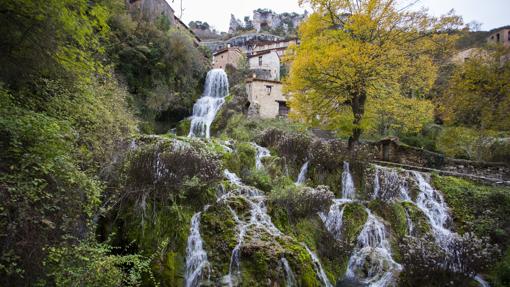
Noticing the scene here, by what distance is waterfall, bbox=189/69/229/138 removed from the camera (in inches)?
807

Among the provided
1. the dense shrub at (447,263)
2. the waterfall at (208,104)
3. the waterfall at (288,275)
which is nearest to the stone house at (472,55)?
the dense shrub at (447,263)

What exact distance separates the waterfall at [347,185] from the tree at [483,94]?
476 centimetres

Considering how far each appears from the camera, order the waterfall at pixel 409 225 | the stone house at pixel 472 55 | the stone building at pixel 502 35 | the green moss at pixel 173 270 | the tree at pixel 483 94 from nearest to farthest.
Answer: the green moss at pixel 173 270 < the waterfall at pixel 409 225 < the tree at pixel 483 94 < the stone house at pixel 472 55 < the stone building at pixel 502 35

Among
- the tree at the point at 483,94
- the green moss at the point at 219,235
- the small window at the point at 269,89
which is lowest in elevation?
the green moss at the point at 219,235

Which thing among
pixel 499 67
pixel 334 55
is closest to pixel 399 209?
pixel 334 55

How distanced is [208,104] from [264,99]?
566 cm

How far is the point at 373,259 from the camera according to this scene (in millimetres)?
7289

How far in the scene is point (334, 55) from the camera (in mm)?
9789

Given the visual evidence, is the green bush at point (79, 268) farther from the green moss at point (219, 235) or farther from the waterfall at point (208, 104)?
the waterfall at point (208, 104)

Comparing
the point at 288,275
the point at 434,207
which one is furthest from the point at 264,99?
the point at 288,275

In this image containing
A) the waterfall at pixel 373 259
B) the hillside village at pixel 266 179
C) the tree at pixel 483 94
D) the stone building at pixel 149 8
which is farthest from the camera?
the stone building at pixel 149 8

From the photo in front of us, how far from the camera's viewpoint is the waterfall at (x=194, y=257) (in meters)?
5.30

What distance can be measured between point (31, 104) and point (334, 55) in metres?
9.10

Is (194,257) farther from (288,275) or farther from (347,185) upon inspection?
(347,185)
